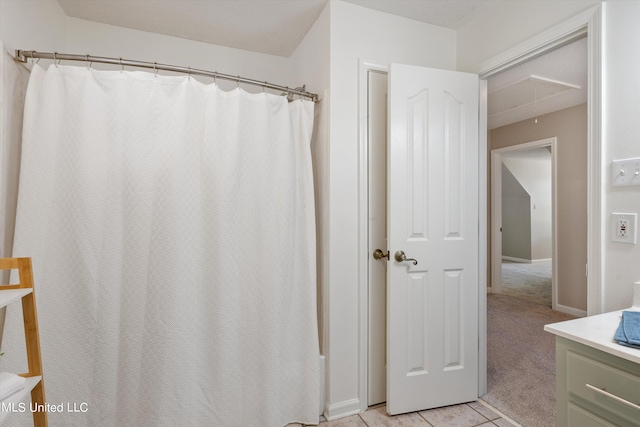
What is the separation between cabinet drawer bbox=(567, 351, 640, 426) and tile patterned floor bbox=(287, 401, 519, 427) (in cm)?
95

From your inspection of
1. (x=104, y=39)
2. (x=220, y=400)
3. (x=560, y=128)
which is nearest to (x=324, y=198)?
(x=220, y=400)

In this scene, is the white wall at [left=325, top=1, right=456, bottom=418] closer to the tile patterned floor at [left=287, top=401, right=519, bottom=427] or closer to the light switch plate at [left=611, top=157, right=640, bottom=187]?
the tile patterned floor at [left=287, top=401, right=519, bottom=427]

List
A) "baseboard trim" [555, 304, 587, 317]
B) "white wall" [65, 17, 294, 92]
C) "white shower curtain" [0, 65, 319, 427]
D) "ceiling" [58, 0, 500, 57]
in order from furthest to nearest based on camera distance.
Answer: "baseboard trim" [555, 304, 587, 317]
"white wall" [65, 17, 294, 92]
"ceiling" [58, 0, 500, 57]
"white shower curtain" [0, 65, 319, 427]

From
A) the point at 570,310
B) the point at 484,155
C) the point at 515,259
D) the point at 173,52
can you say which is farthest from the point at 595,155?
the point at 515,259

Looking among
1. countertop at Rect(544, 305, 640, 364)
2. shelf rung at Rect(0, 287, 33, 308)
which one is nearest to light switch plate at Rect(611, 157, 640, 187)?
countertop at Rect(544, 305, 640, 364)

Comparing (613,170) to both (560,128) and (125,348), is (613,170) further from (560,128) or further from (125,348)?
(560,128)

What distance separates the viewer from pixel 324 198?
1.92m

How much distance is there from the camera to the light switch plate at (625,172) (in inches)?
49.1

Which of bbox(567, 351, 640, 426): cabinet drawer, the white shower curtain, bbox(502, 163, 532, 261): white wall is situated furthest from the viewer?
bbox(502, 163, 532, 261): white wall

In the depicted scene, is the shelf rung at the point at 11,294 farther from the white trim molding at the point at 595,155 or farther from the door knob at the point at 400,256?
the white trim molding at the point at 595,155

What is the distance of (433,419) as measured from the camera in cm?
183

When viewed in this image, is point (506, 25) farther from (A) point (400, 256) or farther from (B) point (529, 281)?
(B) point (529, 281)

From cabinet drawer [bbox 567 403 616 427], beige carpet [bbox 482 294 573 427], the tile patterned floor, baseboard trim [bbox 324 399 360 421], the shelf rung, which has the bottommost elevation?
beige carpet [bbox 482 294 573 427]

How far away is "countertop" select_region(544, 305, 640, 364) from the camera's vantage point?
2.97ft
